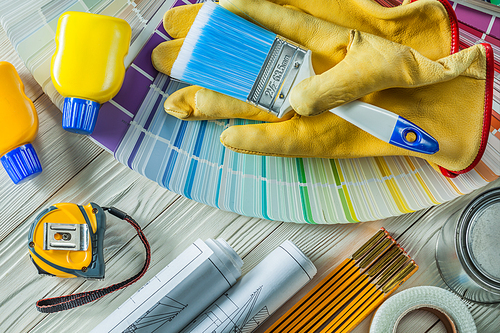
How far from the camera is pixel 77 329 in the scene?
0.49 meters

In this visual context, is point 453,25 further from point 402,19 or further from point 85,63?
point 85,63

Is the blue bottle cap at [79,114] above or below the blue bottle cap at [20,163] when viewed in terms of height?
above

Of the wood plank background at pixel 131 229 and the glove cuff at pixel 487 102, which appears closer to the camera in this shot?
the glove cuff at pixel 487 102

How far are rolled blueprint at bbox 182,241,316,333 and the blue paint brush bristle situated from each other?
0.23 m

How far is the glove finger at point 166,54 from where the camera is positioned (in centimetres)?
47

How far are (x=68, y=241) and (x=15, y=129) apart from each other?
0.16 metres

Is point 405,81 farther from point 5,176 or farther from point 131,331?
point 5,176

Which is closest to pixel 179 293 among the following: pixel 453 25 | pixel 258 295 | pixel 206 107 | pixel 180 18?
pixel 258 295

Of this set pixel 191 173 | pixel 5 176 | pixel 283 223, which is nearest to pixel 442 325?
pixel 283 223

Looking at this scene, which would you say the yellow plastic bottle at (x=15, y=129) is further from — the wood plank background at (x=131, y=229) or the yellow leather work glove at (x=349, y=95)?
the yellow leather work glove at (x=349, y=95)

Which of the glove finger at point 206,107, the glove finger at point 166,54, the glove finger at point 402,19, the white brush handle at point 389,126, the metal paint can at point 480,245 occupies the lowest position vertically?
the metal paint can at point 480,245

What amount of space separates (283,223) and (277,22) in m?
0.28

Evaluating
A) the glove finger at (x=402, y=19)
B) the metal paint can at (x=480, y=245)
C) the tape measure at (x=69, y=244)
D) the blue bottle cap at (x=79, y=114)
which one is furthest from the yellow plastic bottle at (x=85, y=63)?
the metal paint can at (x=480, y=245)

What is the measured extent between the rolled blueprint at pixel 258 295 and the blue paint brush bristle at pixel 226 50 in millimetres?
230
